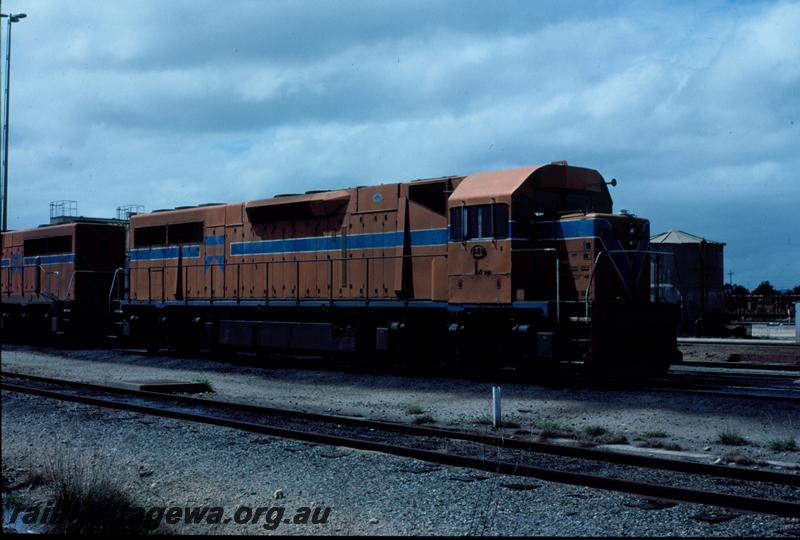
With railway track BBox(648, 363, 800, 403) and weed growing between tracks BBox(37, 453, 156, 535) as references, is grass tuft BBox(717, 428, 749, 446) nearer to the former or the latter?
railway track BBox(648, 363, 800, 403)

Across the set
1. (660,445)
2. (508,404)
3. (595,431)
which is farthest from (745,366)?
(660,445)

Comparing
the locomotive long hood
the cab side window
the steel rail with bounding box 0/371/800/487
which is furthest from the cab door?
the steel rail with bounding box 0/371/800/487

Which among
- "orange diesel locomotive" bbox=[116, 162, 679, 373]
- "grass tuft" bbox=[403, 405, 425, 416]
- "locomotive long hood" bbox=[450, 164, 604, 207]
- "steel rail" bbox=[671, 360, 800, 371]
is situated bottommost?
"grass tuft" bbox=[403, 405, 425, 416]

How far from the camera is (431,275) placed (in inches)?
671

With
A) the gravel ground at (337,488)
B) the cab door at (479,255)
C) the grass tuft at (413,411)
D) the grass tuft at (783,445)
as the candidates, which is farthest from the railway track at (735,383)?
the gravel ground at (337,488)

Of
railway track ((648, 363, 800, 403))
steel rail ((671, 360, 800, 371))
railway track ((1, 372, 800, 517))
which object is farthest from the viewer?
steel rail ((671, 360, 800, 371))

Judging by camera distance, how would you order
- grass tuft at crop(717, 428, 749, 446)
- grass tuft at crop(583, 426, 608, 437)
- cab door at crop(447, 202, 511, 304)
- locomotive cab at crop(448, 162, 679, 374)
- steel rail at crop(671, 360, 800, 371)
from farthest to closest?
steel rail at crop(671, 360, 800, 371) < cab door at crop(447, 202, 511, 304) < locomotive cab at crop(448, 162, 679, 374) < grass tuft at crop(583, 426, 608, 437) < grass tuft at crop(717, 428, 749, 446)

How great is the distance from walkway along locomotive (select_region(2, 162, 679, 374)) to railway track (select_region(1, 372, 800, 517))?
4.91 meters

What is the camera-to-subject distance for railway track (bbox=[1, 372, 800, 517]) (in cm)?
695

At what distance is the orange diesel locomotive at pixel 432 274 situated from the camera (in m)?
14.8

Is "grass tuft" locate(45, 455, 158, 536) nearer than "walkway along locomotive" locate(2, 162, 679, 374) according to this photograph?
Yes

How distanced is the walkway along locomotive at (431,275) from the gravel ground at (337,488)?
6772 mm

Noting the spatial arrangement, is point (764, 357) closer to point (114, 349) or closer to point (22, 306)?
point (114, 349)

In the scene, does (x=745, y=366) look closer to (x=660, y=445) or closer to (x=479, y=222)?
(x=479, y=222)
